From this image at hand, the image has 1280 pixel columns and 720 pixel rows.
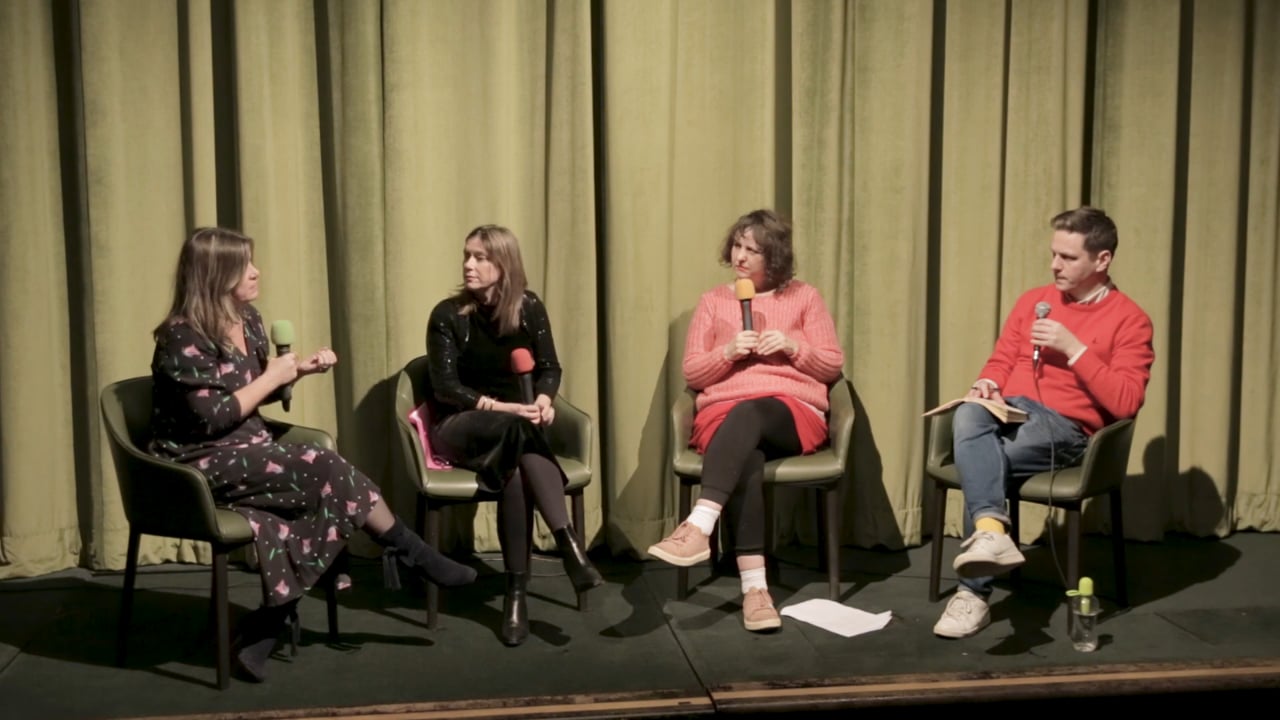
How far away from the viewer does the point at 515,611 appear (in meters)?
3.69

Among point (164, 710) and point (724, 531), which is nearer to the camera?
point (164, 710)

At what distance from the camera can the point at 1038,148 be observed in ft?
15.1

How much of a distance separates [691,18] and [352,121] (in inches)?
46.2

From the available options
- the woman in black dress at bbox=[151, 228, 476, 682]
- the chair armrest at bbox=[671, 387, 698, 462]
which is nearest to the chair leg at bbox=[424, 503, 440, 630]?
the woman in black dress at bbox=[151, 228, 476, 682]

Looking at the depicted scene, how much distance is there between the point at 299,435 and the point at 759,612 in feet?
4.58

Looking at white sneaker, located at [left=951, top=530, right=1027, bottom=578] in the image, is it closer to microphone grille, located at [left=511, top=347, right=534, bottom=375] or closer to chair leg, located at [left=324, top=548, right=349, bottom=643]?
microphone grille, located at [left=511, top=347, right=534, bottom=375]

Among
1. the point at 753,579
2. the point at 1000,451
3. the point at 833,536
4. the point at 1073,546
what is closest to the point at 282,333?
the point at 753,579

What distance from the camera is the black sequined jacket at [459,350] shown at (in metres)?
3.96

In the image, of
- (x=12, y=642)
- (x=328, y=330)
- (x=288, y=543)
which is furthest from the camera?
(x=328, y=330)

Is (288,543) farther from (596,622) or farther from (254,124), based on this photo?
(254,124)

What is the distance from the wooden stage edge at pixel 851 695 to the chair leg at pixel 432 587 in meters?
0.78

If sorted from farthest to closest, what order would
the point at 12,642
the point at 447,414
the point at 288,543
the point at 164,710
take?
the point at 447,414 < the point at 12,642 < the point at 288,543 < the point at 164,710

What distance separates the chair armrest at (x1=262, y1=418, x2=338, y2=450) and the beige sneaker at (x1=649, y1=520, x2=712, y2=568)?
963 mm

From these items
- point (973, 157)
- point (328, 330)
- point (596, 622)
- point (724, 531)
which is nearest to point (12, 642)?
point (328, 330)
